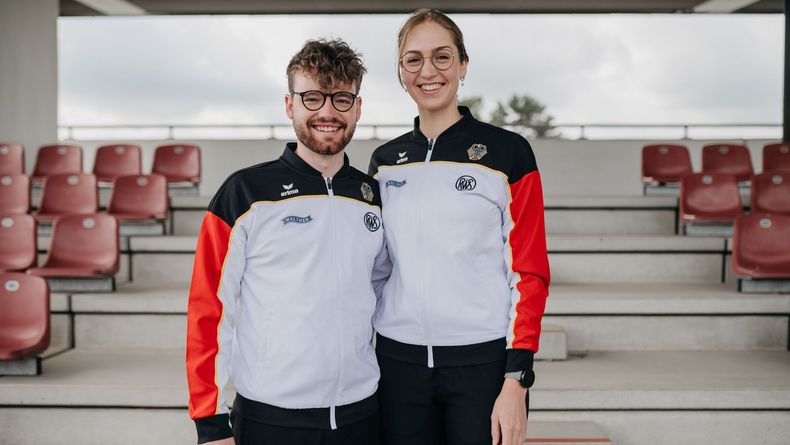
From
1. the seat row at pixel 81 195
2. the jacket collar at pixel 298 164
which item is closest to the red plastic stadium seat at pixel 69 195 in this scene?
the seat row at pixel 81 195

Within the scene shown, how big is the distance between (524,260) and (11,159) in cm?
562

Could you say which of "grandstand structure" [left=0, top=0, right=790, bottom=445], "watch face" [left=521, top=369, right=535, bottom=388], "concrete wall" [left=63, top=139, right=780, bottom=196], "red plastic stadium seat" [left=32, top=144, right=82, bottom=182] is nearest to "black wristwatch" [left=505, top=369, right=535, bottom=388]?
"watch face" [left=521, top=369, right=535, bottom=388]

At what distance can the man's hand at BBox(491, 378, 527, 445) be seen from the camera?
115 centimetres

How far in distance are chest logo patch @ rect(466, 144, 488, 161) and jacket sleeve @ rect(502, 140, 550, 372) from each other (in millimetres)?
71

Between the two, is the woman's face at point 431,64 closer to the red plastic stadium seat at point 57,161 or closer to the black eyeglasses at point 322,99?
the black eyeglasses at point 322,99

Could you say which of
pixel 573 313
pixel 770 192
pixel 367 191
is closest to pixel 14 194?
pixel 573 313

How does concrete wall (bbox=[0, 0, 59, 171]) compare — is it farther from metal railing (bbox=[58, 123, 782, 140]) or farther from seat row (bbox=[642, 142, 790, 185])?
seat row (bbox=[642, 142, 790, 185])

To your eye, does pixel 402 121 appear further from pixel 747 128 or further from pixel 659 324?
pixel 659 324

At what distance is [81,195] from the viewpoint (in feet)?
14.1

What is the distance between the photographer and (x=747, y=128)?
7.95 meters

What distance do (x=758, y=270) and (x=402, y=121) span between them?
5.83 meters

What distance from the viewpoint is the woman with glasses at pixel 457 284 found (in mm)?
1191

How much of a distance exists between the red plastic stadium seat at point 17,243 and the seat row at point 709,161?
15.5 ft

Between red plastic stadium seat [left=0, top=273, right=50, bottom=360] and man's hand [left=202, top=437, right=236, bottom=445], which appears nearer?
man's hand [left=202, top=437, right=236, bottom=445]
